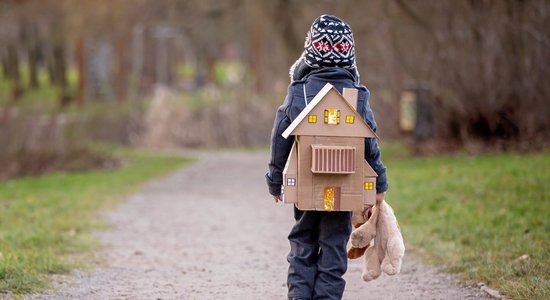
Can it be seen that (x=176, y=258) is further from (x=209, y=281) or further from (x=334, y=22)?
(x=334, y=22)

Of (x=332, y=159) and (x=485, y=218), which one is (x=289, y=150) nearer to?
(x=332, y=159)

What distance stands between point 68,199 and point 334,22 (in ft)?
25.9

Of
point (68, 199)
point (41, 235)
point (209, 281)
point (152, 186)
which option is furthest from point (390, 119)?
point (209, 281)

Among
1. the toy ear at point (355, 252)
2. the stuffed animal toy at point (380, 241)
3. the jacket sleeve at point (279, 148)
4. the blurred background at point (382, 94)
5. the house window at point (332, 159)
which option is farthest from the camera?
the blurred background at point (382, 94)

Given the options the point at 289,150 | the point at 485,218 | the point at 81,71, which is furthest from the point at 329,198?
the point at 81,71

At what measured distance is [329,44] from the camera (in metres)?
5.16

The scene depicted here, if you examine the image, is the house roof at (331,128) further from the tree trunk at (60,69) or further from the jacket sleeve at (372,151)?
the tree trunk at (60,69)

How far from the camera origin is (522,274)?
256 inches

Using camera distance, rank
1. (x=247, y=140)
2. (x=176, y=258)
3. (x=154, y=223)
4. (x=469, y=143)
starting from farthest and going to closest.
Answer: (x=247, y=140)
(x=469, y=143)
(x=154, y=223)
(x=176, y=258)

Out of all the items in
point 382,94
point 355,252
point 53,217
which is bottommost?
point 53,217

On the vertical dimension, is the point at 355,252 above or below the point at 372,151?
below

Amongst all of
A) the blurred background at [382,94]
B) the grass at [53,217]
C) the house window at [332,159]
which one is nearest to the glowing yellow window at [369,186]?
the house window at [332,159]

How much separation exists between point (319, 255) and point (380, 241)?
0.40m

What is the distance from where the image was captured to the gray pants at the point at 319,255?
539 cm
